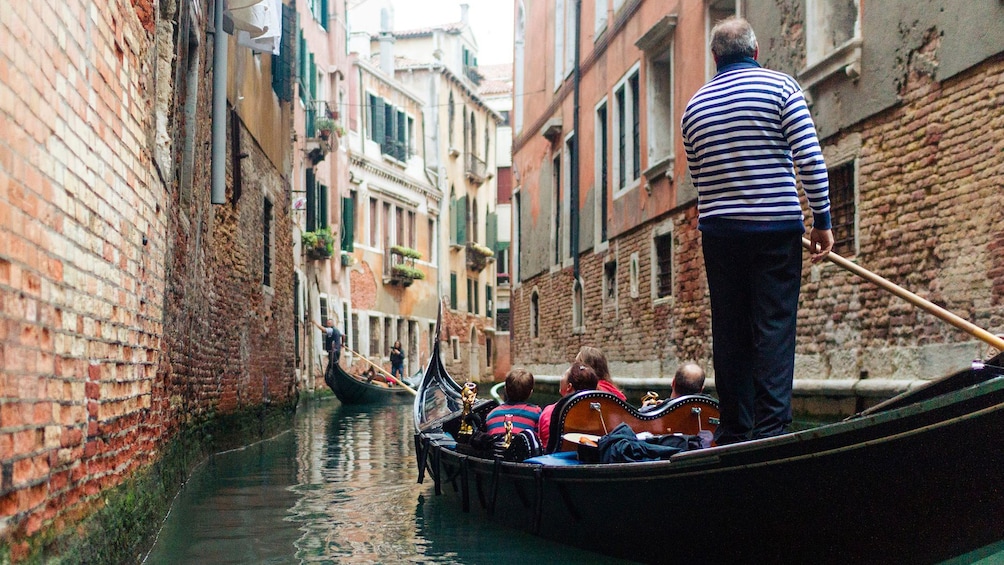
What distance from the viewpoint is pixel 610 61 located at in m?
14.0

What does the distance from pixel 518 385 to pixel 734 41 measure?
2.43 metres

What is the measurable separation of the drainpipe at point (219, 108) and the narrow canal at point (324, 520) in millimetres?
1722

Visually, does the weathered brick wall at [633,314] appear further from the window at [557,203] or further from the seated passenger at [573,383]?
the seated passenger at [573,383]

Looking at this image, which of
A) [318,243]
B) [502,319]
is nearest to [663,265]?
[318,243]

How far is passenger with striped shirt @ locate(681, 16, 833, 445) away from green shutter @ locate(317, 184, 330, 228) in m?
16.9

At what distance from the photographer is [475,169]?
1221 inches

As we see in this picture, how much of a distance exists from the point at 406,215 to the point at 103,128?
2310cm

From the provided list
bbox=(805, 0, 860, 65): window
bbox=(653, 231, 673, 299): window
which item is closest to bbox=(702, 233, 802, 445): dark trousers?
bbox=(805, 0, 860, 65): window

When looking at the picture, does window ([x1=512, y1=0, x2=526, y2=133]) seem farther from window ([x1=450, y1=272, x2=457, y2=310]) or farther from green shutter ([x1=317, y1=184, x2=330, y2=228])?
window ([x1=450, y1=272, x2=457, y2=310])

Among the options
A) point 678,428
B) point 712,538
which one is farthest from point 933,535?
point 678,428

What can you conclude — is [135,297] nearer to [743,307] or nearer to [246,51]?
[743,307]

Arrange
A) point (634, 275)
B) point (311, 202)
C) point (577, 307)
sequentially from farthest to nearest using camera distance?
point (311, 202) < point (577, 307) < point (634, 275)

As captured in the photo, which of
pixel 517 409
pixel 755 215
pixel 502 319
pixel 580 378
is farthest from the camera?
pixel 502 319

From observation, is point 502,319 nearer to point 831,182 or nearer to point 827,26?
point 831,182
